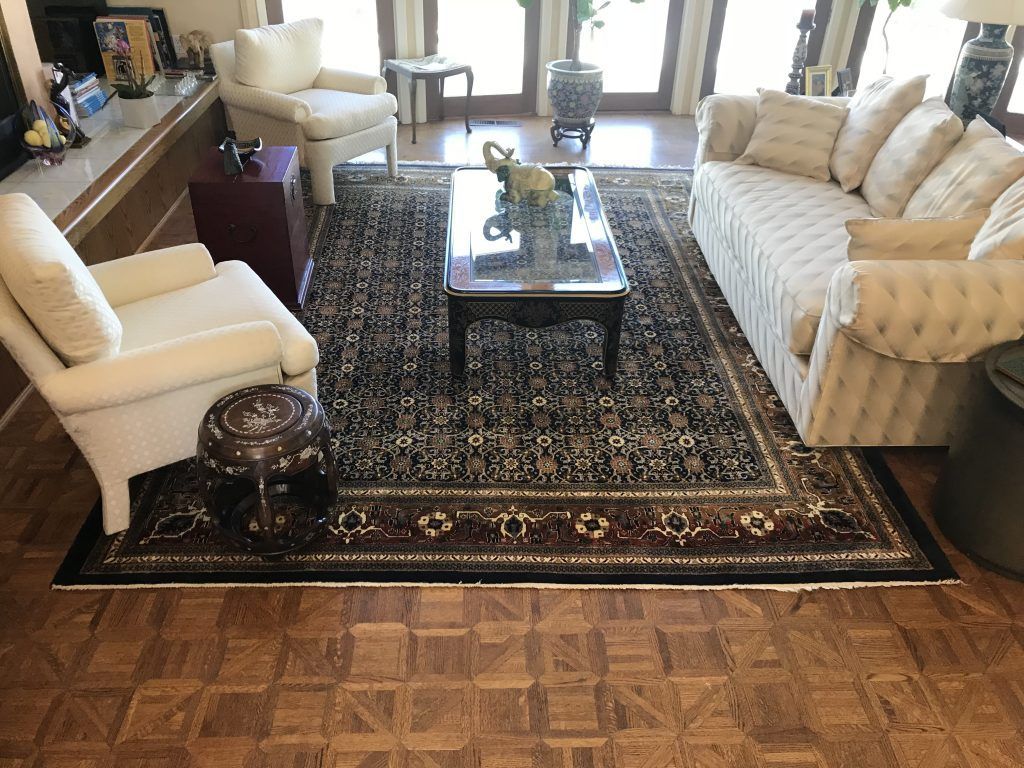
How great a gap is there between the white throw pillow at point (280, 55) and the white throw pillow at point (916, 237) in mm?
3411

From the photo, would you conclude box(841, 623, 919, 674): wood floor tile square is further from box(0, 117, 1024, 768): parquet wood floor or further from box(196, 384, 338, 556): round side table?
box(196, 384, 338, 556): round side table

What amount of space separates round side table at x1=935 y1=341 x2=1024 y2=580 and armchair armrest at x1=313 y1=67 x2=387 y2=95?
365 centimetres

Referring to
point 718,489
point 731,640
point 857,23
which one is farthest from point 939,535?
point 857,23

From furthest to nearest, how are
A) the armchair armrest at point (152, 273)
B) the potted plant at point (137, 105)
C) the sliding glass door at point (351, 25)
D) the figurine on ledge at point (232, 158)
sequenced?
1. the sliding glass door at point (351, 25)
2. the potted plant at point (137, 105)
3. the figurine on ledge at point (232, 158)
4. the armchair armrest at point (152, 273)

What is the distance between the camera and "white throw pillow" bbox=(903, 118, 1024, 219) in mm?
2830

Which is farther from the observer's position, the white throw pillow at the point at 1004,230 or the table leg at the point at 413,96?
the table leg at the point at 413,96

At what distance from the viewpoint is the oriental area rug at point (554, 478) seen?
229 centimetres

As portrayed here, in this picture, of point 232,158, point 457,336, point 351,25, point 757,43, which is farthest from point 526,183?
point 757,43

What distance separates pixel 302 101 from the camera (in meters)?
4.30

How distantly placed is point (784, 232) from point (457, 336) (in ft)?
4.59

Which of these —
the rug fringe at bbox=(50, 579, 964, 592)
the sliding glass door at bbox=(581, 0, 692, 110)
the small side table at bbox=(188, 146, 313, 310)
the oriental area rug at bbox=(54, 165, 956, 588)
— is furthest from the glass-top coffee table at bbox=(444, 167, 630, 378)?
the sliding glass door at bbox=(581, 0, 692, 110)

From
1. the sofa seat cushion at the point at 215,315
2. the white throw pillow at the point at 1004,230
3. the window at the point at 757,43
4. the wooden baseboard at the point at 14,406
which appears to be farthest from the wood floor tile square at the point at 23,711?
the window at the point at 757,43

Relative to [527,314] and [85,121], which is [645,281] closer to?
[527,314]

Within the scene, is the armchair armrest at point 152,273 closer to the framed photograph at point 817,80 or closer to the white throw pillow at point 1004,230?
the white throw pillow at point 1004,230
